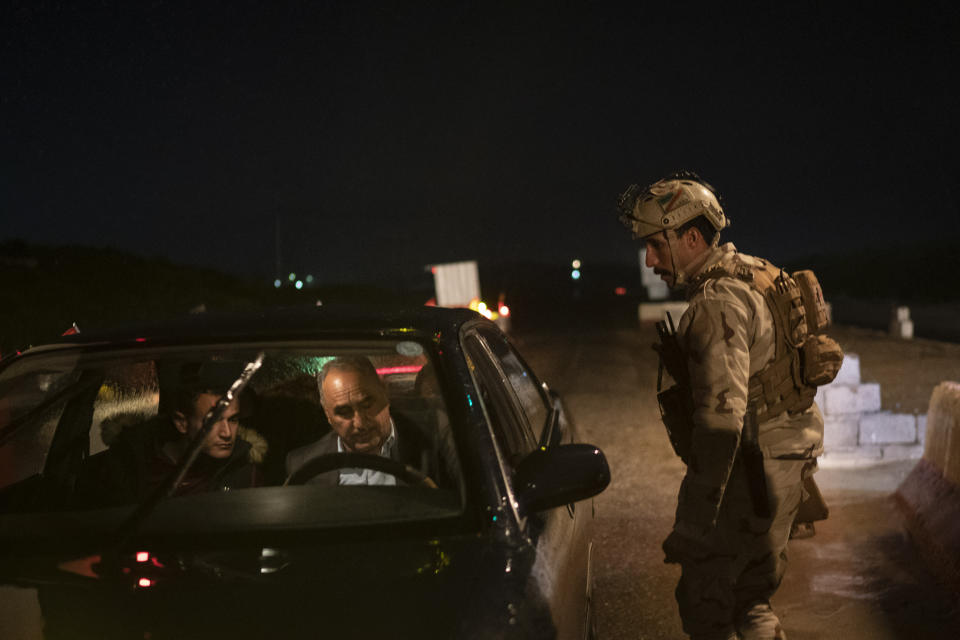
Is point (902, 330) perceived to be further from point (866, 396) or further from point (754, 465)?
point (754, 465)

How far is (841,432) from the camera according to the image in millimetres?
7578

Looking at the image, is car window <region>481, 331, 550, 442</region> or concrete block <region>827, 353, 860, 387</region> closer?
car window <region>481, 331, 550, 442</region>

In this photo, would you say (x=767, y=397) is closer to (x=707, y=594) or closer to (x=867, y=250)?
(x=707, y=594)

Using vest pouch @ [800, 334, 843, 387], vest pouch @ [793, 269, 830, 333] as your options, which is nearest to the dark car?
vest pouch @ [800, 334, 843, 387]

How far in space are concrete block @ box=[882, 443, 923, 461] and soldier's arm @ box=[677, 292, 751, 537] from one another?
543 cm

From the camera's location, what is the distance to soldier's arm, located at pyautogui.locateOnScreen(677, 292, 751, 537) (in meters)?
2.86

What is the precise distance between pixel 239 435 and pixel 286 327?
0.77 m

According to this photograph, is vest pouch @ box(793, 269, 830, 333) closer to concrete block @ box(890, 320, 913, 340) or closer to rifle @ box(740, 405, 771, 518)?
rifle @ box(740, 405, 771, 518)

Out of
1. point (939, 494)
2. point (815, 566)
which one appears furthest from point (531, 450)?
point (939, 494)

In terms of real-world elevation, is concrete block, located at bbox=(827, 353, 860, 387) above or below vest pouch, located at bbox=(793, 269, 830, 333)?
below

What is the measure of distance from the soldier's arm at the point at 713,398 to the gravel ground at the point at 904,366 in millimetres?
8735

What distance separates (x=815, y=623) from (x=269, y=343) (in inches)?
125

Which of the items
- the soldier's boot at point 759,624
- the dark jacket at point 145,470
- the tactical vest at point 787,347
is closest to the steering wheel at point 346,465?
the dark jacket at point 145,470

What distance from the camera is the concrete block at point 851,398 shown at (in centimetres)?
751
